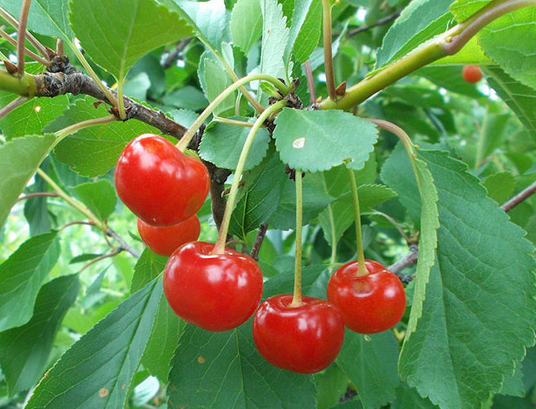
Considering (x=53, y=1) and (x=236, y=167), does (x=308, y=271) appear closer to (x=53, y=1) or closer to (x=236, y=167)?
(x=236, y=167)

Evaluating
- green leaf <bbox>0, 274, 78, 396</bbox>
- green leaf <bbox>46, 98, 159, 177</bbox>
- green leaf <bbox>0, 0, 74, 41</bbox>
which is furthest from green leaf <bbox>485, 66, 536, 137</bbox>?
green leaf <bbox>0, 274, 78, 396</bbox>

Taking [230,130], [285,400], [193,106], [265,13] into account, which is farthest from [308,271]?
[193,106]

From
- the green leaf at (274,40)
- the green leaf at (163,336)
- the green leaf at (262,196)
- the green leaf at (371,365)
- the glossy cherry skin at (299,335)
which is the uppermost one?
the green leaf at (274,40)

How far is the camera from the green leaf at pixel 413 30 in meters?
0.88

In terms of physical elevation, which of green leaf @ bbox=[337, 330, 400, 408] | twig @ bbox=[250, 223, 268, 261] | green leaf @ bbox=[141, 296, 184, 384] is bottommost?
green leaf @ bbox=[337, 330, 400, 408]

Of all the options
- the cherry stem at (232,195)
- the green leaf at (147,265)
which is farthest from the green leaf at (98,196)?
the cherry stem at (232,195)

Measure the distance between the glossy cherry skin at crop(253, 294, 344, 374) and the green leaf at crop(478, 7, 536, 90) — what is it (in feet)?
1.68

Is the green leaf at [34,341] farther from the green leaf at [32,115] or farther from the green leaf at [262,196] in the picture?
the green leaf at [262,196]

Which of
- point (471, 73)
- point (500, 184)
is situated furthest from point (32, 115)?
point (471, 73)

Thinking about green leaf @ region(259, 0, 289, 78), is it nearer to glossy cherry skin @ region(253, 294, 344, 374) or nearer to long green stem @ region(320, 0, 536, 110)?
long green stem @ region(320, 0, 536, 110)

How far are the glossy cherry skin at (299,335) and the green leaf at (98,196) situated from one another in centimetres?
104

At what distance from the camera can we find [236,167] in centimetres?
83

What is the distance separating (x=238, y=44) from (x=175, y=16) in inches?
19.7

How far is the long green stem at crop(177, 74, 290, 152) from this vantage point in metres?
0.77
